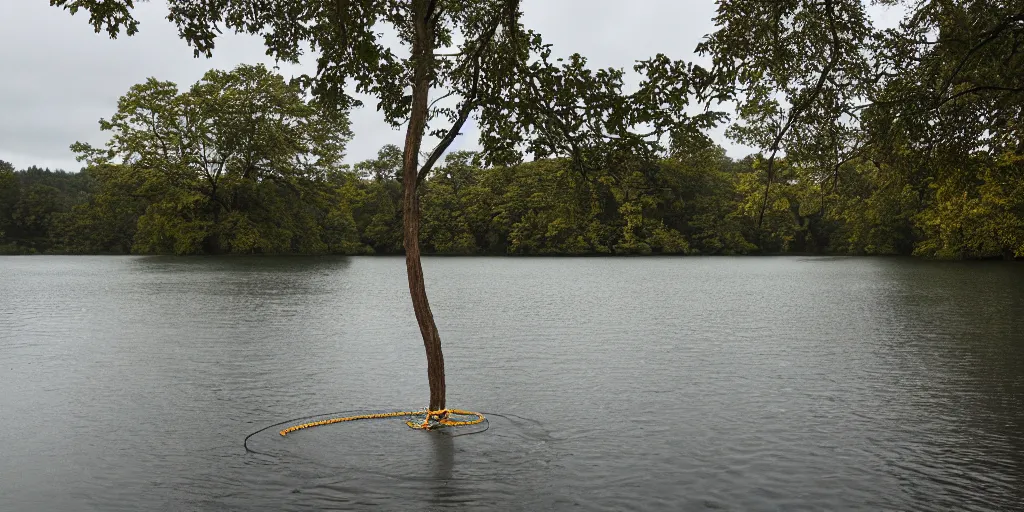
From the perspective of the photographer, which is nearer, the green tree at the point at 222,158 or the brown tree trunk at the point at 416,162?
the brown tree trunk at the point at 416,162

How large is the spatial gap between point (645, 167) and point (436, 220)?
79890 millimetres

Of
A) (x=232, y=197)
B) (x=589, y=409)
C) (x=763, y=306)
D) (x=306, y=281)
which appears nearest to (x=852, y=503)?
(x=589, y=409)

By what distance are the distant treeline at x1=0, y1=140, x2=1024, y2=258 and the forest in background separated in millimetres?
230

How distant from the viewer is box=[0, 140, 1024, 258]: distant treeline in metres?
59.2

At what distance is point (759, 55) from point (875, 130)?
3.42 m

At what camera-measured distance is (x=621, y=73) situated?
9.38m

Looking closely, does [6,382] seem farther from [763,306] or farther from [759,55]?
[763,306]

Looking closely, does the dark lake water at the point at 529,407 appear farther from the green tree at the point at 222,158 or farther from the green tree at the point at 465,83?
the green tree at the point at 222,158

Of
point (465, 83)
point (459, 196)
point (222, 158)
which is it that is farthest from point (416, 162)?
point (459, 196)

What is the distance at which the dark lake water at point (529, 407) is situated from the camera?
27.4 feet

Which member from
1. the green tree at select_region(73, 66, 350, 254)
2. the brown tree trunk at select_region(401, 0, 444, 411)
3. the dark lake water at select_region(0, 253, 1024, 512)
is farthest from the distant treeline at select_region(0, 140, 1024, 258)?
the brown tree trunk at select_region(401, 0, 444, 411)

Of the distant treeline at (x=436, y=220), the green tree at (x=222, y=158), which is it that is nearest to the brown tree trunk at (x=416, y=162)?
the distant treeline at (x=436, y=220)

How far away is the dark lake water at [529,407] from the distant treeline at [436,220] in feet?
73.0

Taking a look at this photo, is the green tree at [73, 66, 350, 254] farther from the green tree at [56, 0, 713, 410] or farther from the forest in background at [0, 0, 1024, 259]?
the green tree at [56, 0, 713, 410]
